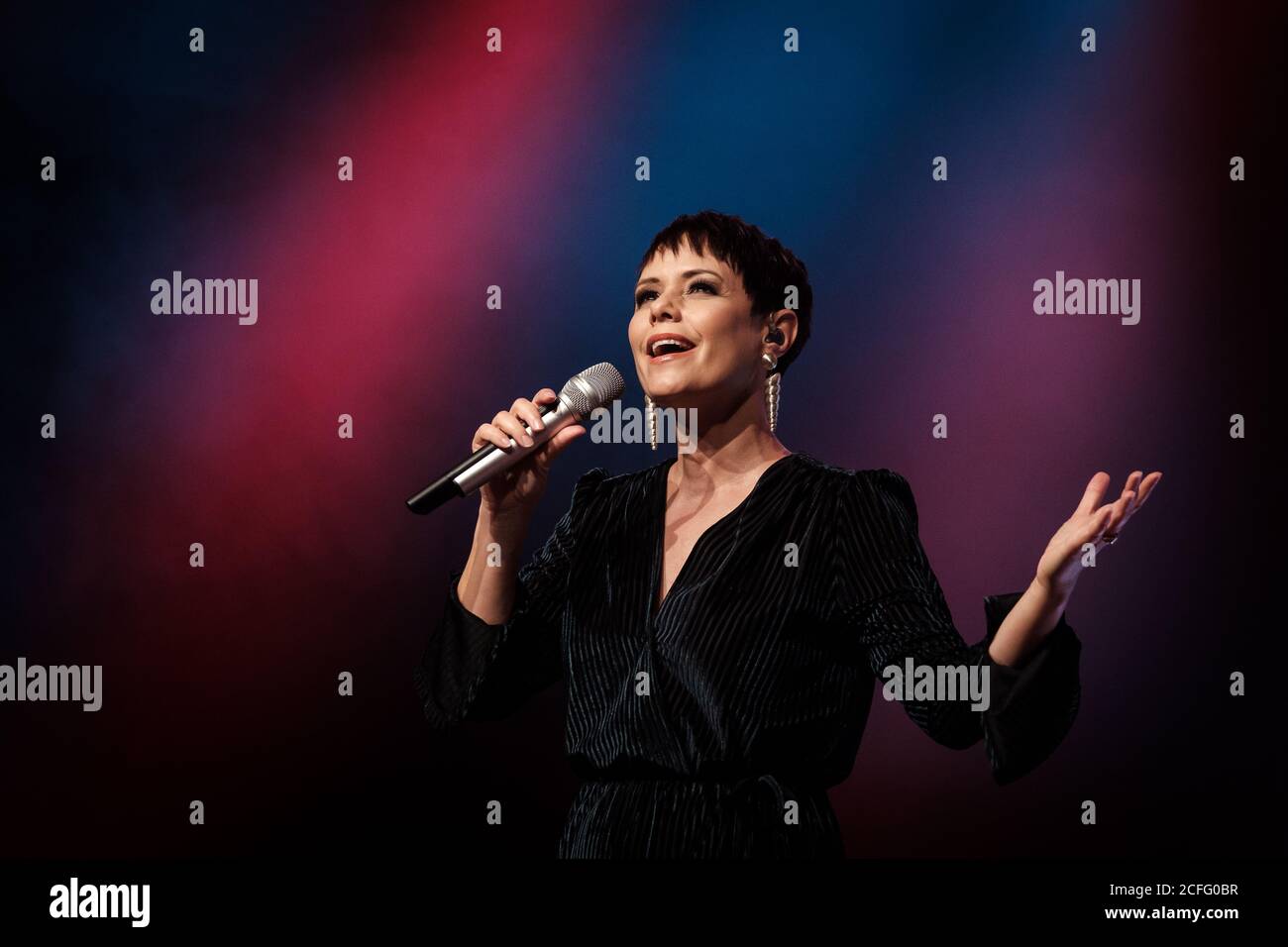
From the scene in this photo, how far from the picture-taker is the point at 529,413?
174cm

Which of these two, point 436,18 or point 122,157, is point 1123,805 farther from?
point 122,157

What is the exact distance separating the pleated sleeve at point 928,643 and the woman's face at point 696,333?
23cm

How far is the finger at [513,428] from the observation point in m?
1.71

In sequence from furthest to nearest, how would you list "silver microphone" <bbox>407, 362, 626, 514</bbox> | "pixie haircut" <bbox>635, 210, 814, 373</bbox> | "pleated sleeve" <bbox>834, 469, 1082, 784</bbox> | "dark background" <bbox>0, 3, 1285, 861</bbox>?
1. "dark background" <bbox>0, 3, 1285, 861</bbox>
2. "pixie haircut" <bbox>635, 210, 814, 373</bbox>
3. "silver microphone" <bbox>407, 362, 626, 514</bbox>
4. "pleated sleeve" <bbox>834, 469, 1082, 784</bbox>

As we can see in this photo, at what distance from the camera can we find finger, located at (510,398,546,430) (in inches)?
68.4

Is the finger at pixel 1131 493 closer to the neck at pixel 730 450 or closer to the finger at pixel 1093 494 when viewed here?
the finger at pixel 1093 494

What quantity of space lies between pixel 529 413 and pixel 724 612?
1.21 feet

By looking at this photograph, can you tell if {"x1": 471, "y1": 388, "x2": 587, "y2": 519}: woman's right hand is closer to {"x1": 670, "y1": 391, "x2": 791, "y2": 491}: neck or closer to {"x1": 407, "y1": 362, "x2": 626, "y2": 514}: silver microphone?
{"x1": 407, "y1": 362, "x2": 626, "y2": 514}: silver microphone

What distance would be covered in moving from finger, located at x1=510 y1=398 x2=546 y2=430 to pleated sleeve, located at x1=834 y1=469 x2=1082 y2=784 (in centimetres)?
43

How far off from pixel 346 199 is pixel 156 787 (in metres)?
1.15

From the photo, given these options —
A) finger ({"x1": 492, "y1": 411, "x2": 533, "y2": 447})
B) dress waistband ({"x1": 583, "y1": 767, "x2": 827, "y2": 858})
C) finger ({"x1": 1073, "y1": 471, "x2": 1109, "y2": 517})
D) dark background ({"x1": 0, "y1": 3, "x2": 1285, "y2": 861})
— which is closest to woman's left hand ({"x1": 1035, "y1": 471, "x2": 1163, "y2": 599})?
finger ({"x1": 1073, "y1": 471, "x2": 1109, "y2": 517})

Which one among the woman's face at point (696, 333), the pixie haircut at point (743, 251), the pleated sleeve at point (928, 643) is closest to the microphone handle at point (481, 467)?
the woman's face at point (696, 333)

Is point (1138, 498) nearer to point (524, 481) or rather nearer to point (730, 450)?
point (730, 450)

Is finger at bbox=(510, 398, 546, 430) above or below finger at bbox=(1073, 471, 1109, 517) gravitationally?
above
